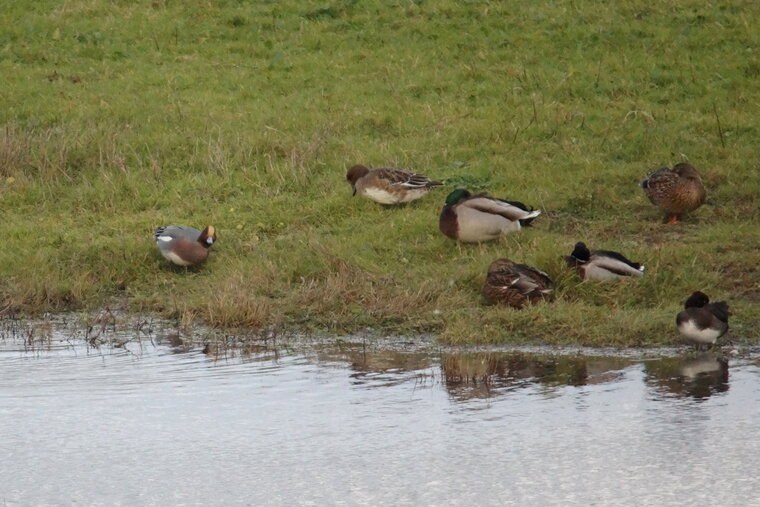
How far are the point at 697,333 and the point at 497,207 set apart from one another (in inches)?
124

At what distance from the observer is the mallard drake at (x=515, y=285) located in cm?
996

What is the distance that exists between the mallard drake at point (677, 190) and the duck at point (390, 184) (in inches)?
87.8

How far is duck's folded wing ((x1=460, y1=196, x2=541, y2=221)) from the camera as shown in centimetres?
1148

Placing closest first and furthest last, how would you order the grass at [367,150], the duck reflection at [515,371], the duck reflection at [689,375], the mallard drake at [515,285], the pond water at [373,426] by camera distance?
the pond water at [373,426], the duck reflection at [689,375], the duck reflection at [515,371], the mallard drake at [515,285], the grass at [367,150]

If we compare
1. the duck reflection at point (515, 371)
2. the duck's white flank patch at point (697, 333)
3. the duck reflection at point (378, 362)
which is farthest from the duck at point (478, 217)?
the duck's white flank patch at point (697, 333)

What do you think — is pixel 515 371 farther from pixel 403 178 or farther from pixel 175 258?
pixel 403 178

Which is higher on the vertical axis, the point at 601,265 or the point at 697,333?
the point at 601,265

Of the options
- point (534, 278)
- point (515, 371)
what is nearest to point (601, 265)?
point (534, 278)

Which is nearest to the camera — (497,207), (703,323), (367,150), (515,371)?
(515,371)

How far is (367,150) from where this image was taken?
14359mm

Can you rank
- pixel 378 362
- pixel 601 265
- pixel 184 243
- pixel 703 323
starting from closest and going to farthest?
pixel 703 323
pixel 378 362
pixel 601 265
pixel 184 243

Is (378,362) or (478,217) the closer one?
(378,362)

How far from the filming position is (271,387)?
8.27 metres

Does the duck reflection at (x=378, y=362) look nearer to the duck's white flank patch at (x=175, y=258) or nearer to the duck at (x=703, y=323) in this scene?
the duck at (x=703, y=323)
